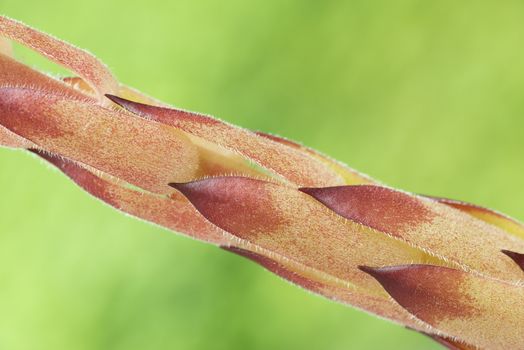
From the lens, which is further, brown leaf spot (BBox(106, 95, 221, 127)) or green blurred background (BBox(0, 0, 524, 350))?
green blurred background (BBox(0, 0, 524, 350))

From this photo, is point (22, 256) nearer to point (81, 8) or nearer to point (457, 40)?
point (81, 8)

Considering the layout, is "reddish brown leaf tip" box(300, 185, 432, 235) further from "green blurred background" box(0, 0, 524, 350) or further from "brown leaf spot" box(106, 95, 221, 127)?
"green blurred background" box(0, 0, 524, 350)

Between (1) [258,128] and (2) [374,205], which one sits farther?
(1) [258,128]

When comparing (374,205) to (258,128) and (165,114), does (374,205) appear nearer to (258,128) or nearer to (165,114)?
(165,114)

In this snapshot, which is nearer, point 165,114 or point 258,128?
point 165,114

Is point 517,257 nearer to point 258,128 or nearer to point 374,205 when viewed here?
point 374,205

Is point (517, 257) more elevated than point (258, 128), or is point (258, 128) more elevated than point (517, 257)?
point (258, 128)

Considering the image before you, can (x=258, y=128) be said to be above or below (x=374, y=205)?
above

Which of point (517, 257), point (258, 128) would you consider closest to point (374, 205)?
point (517, 257)

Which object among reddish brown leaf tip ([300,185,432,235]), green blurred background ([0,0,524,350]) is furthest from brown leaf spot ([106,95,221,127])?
green blurred background ([0,0,524,350])
